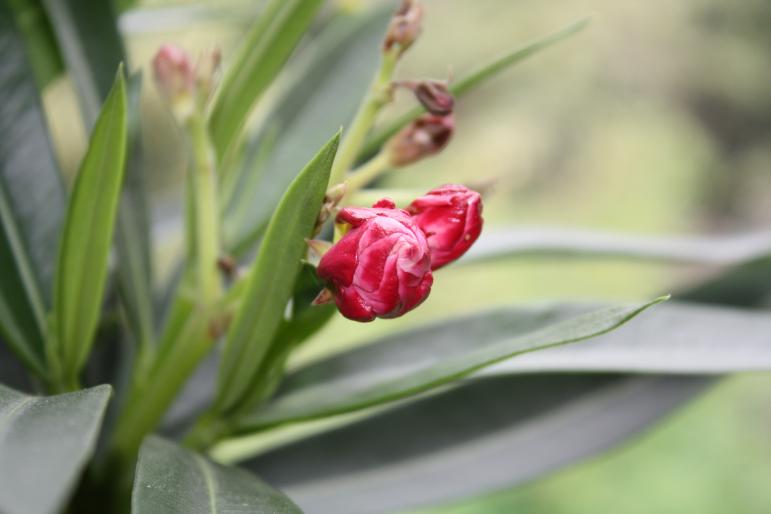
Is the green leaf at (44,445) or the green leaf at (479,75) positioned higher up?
the green leaf at (44,445)

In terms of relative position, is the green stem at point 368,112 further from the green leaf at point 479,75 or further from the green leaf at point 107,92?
the green leaf at point 107,92

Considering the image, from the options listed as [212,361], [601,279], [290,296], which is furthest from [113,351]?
[601,279]

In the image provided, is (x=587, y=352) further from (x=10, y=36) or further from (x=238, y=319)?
(x=10, y=36)

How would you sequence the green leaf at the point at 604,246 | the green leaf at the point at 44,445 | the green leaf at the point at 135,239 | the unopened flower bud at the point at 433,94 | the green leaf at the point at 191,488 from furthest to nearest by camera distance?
the green leaf at the point at 604,246
the green leaf at the point at 135,239
the unopened flower bud at the point at 433,94
the green leaf at the point at 191,488
the green leaf at the point at 44,445

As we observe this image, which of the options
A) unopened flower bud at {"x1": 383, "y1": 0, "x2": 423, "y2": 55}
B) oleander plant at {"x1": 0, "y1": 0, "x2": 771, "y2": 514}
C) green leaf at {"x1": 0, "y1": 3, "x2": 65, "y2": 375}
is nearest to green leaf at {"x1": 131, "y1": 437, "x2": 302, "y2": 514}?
oleander plant at {"x1": 0, "y1": 0, "x2": 771, "y2": 514}

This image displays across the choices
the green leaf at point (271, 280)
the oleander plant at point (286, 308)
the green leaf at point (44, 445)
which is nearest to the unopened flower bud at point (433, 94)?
the oleander plant at point (286, 308)

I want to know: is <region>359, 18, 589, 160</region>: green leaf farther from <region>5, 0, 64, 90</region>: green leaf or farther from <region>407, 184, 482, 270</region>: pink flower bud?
<region>5, 0, 64, 90</region>: green leaf
